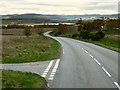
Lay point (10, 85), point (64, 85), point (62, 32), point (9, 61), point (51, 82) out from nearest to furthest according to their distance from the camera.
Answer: point (10, 85), point (64, 85), point (51, 82), point (9, 61), point (62, 32)

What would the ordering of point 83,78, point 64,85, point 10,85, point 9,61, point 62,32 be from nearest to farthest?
point 10,85 < point 64,85 < point 83,78 < point 9,61 < point 62,32

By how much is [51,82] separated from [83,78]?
1.82 meters

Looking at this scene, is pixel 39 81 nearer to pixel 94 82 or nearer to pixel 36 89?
pixel 36 89

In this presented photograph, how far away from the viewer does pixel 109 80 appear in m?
9.48

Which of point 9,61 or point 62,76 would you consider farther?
point 9,61

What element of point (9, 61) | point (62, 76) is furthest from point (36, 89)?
point (9, 61)

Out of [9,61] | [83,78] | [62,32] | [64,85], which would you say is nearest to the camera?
[64,85]

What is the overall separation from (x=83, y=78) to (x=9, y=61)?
8.18 m

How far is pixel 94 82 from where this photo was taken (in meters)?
9.08

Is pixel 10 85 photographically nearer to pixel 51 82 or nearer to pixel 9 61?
pixel 51 82

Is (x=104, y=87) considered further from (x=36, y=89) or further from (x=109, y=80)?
(x=36, y=89)

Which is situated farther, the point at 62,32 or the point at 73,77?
the point at 62,32

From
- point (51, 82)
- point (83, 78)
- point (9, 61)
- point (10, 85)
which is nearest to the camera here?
point (10, 85)

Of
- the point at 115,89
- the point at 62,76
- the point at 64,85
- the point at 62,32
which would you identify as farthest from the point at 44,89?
the point at 62,32
